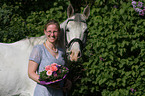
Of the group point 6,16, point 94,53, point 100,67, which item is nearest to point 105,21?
point 94,53

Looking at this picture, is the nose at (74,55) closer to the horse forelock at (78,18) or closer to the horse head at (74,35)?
the horse head at (74,35)

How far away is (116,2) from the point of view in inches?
213

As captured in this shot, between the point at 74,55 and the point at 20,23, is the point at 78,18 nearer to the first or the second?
the point at 74,55

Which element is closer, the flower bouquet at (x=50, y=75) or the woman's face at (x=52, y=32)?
the flower bouquet at (x=50, y=75)

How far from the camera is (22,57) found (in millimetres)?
2920

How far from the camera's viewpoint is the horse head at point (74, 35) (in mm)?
2777

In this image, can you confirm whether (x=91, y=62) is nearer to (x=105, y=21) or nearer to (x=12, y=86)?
(x=105, y=21)

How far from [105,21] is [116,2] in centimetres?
126

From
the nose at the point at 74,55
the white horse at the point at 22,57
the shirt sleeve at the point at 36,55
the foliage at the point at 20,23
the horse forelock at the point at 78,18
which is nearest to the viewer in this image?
the shirt sleeve at the point at 36,55

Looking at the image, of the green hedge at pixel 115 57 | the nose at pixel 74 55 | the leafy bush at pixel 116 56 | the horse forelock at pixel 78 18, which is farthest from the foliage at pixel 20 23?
the nose at pixel 74 55

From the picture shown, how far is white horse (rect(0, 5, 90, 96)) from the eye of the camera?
9.27 feet

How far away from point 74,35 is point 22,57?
2.98 ft

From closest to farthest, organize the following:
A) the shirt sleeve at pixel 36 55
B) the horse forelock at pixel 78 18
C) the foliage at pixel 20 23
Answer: the shirt sleeve at pixel 36 55 < the horse forelock at pixel 78 18 < the foliage at pixel 20 23

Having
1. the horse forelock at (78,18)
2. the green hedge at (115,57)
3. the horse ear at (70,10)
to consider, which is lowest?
the green hedge at (115,57)
